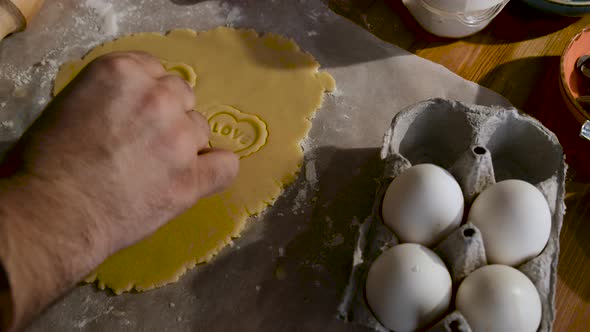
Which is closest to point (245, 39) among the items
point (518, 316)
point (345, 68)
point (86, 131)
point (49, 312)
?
point (345, 68)

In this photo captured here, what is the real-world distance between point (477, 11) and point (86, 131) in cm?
85

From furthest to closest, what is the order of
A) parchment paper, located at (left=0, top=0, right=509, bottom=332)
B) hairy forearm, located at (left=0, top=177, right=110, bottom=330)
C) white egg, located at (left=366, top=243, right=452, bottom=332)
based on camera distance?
1. parchment paper, located at (left=0, top=0, right=509, bottom=332)
2. white egg, located at (left=366, top=243, right=452, bottom=332)
3. hairy forearm, located at (left=0, top=177, right=110, bottom=330)

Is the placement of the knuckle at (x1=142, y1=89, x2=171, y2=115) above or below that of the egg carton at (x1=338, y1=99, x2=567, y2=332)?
above

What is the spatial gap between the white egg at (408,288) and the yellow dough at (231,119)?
0.33 meters

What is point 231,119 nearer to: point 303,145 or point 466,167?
point 303,145

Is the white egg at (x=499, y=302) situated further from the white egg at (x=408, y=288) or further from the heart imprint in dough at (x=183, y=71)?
the heart imprint in dough at (x=183, y=71)

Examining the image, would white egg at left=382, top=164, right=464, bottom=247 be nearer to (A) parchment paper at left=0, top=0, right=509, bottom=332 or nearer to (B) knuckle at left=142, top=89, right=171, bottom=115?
(A) parchment paper at left=0, top=0, right=509, bottom=332

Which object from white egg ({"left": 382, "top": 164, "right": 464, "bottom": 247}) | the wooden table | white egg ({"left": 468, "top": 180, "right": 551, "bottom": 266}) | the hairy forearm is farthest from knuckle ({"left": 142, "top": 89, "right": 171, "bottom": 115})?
the wooden table

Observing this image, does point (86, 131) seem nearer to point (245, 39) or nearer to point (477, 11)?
point (245, 39)

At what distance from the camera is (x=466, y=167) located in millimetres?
841

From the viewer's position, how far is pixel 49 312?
924mm

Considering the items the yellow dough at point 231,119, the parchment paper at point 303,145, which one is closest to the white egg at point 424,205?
the parchment paper at point 303,145

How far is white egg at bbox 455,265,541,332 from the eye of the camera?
702 mm

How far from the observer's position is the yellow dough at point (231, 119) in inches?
37.8
